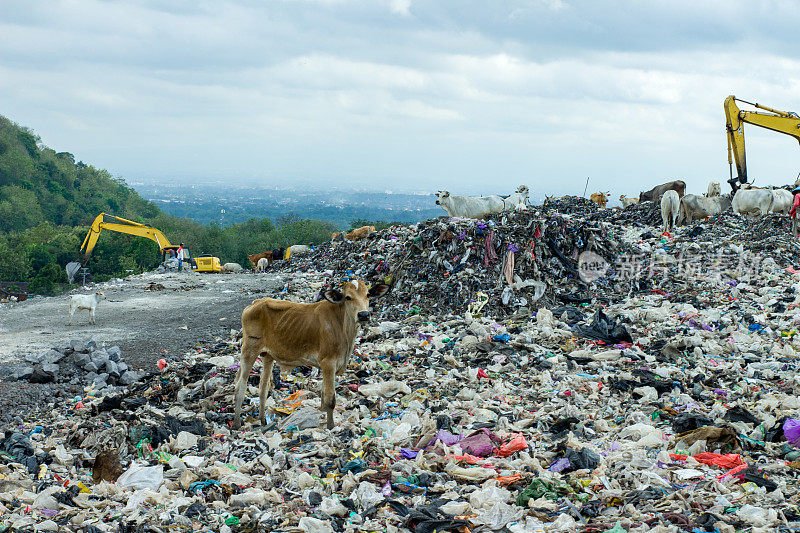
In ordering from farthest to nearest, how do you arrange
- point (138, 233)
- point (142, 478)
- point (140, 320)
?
point (138, 233), point (140, 320), point (142, 478)

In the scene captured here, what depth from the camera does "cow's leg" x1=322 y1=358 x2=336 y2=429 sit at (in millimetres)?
5934

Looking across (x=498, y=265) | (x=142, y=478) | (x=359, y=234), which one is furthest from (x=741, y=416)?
(x=359, y=234)

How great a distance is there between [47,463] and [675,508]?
514 centimetres

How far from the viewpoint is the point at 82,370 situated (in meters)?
9.08

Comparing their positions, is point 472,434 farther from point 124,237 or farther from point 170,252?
point 124,237

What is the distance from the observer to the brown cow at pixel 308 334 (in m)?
5.95

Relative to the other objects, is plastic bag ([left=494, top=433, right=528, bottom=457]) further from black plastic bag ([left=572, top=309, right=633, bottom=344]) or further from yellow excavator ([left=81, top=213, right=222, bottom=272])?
yellow excavator ([left=81, top=213, right=222, bottom=272])

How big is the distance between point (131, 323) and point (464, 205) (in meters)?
8.45

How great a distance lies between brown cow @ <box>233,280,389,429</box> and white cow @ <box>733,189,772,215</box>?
58.2 feet

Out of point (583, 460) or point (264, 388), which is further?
point (264, 388)

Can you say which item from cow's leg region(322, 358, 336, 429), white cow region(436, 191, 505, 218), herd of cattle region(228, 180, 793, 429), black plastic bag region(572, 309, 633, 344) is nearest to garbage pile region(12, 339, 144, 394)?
herd of cattle region(228, 180, 793, 429)

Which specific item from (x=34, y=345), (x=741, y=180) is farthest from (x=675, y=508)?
(x=741, y=180)

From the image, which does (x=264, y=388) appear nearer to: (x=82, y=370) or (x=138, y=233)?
(x=82, y=370)

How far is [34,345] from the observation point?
1138 cm
